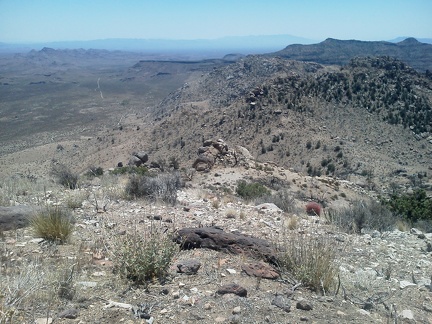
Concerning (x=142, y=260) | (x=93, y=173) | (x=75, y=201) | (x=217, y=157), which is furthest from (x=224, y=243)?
(x=217, y=157)

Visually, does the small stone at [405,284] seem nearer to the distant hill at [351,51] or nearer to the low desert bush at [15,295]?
the low desert bush at [15,295]

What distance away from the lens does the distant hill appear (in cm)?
12238

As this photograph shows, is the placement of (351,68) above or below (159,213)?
above

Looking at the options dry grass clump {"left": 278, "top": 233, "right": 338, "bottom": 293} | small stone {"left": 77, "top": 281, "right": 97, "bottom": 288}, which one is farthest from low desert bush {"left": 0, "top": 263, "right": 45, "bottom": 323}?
dry grass clump {"left": 278, "top": 233, "right": 338, "bottom": 293}

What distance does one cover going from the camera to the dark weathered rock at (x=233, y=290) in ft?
12.8

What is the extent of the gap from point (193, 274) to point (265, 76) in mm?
61684

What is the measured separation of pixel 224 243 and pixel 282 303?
1.60 metres

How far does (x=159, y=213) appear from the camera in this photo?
23.6ft

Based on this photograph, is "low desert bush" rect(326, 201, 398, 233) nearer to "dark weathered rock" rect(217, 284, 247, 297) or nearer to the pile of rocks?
"dark weathered rock" rect(217, 284, 247, 297)

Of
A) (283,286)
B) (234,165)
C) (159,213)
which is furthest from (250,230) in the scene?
(234,165)

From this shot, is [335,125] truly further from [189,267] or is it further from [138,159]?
[189,267]

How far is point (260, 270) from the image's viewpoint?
14.7 feet

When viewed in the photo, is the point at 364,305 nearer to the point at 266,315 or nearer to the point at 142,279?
the point at 266,315

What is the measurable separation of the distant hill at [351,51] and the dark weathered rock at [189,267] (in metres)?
123
